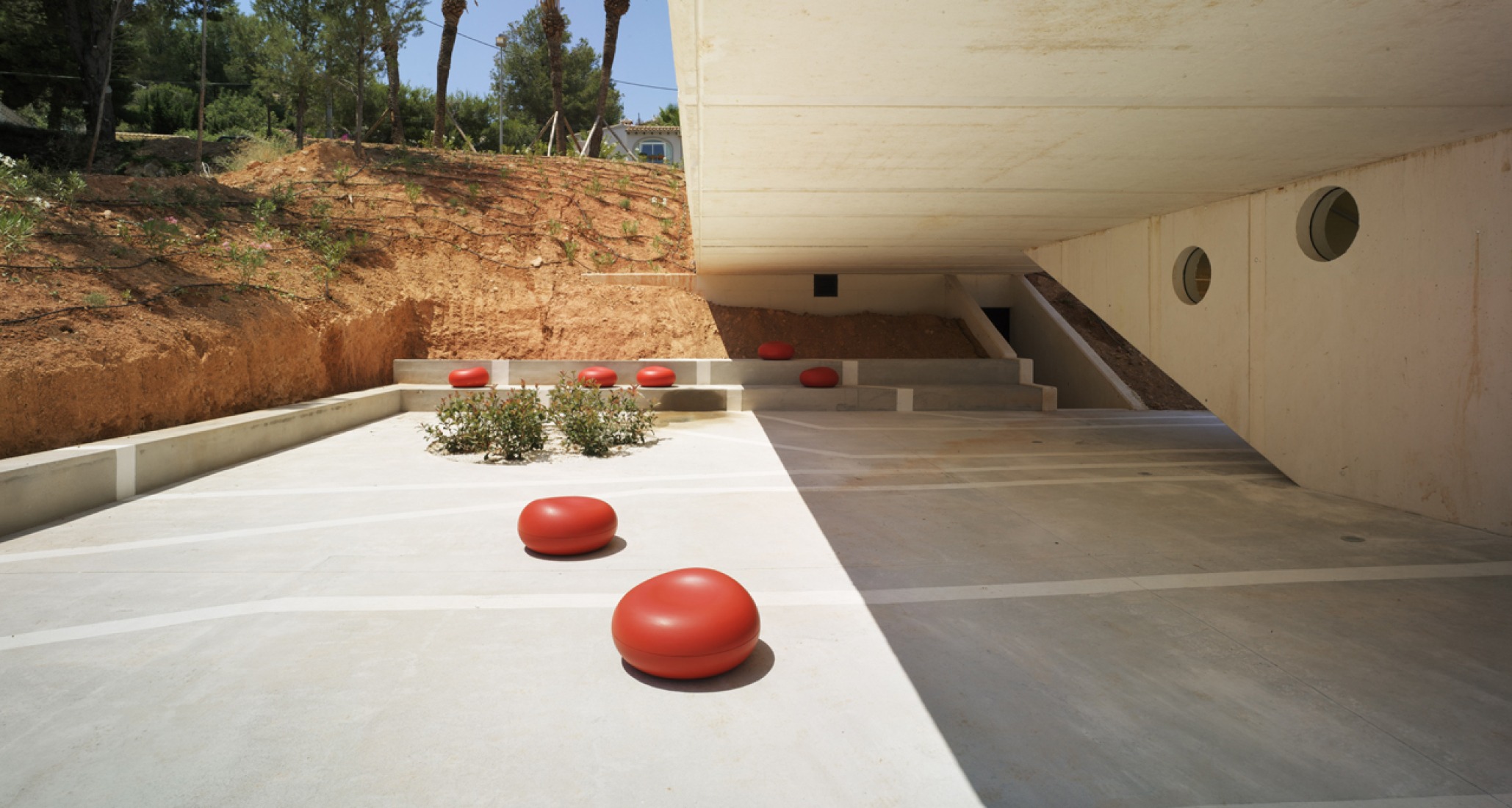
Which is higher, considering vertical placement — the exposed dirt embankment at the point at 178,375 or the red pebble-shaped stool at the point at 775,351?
the red pebble-shaped stool at the point at 775,351

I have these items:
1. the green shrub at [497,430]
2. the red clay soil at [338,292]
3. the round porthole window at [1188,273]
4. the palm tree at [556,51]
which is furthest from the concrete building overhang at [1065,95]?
the palm tree at [556,51]

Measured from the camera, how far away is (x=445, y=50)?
21922mm

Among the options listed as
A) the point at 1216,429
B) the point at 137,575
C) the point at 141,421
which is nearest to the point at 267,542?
the point at 137,575

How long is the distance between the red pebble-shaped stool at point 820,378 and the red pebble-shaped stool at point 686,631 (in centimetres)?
945

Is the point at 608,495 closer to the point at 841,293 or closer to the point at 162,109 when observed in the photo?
the point at 841,293

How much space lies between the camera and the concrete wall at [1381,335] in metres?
5.11

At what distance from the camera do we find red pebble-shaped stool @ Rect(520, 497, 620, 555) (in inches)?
181

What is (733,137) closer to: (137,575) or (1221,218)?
(137,575)

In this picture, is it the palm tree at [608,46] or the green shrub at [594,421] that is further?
the palm tree at [608,46]

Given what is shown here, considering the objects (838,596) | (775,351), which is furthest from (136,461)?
(775,351)

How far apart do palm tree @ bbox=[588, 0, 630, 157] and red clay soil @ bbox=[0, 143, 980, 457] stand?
2989 millimetres

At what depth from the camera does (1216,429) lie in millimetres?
10422

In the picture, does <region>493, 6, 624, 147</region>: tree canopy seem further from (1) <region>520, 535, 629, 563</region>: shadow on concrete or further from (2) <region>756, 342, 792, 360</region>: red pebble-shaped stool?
(1) <region>520, 535, 629, 563</region>: shadow on concrete

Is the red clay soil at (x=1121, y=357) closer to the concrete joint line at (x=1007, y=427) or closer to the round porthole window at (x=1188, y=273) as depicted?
the concrete joint line at (x=1007, y=427)
